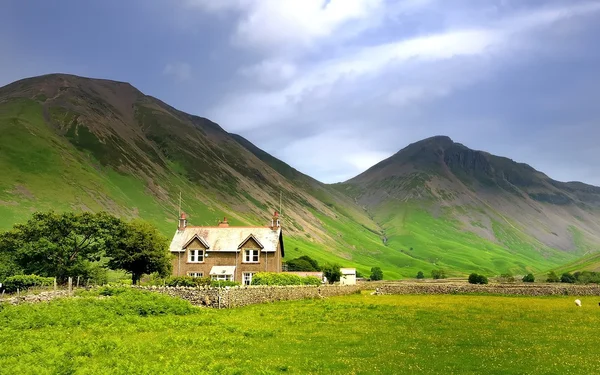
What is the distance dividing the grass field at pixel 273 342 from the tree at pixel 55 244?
114 feet

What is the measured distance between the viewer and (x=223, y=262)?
86812mm

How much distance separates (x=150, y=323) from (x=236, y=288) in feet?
62.4

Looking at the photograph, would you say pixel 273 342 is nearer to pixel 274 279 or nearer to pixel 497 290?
pixel 274 279

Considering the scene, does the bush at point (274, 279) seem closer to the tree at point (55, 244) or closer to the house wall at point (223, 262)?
the house wall at point (223, 262)

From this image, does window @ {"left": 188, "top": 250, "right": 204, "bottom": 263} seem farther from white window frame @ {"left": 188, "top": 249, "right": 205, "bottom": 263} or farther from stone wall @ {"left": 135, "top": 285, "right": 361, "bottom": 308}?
stone wall @ {"left": 135, "top": 285, "right": 361, "bottom": 308}

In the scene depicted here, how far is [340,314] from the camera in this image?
1663 inches

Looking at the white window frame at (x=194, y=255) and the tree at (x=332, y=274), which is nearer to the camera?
the white window frame at (x=194, y=255)

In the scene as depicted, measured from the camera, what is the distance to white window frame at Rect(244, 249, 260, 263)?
285ft

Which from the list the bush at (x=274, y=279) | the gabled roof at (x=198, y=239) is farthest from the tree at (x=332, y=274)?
the bush at (x=274, y=279)

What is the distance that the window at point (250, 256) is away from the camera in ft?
285

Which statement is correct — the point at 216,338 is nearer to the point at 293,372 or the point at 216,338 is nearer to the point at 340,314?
the point at 293,372

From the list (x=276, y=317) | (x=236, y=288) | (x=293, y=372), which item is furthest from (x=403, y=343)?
(x=236, y=288)

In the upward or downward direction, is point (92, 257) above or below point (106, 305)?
above

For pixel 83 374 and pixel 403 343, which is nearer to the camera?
pixel 83 374
